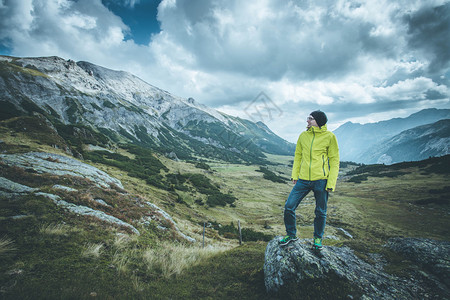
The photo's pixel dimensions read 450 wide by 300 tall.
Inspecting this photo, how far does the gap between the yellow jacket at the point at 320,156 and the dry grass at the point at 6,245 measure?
26.7 feet

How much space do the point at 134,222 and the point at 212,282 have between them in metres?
7.58

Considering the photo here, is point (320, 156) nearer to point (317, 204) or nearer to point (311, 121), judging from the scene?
point (311, 121)

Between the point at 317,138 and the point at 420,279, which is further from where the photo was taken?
the point at 317,138

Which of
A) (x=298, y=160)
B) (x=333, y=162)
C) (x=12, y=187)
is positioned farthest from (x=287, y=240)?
(x=12, y=187)

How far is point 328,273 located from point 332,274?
9 centimetres

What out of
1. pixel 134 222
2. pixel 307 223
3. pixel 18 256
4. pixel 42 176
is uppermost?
pixel 42 176

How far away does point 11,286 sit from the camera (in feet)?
11.5

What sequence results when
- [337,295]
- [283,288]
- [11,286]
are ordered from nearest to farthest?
1. [11,286]
2. [337,295]
3. [283,288]

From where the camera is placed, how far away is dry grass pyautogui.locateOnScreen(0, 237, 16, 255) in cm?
461

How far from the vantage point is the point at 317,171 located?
5043mm

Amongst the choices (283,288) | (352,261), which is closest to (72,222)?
(283,288)

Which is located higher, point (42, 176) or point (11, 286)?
point (42, 176)

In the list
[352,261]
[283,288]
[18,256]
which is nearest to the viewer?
[283,288]

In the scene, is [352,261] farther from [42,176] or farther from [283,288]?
[42,176]
